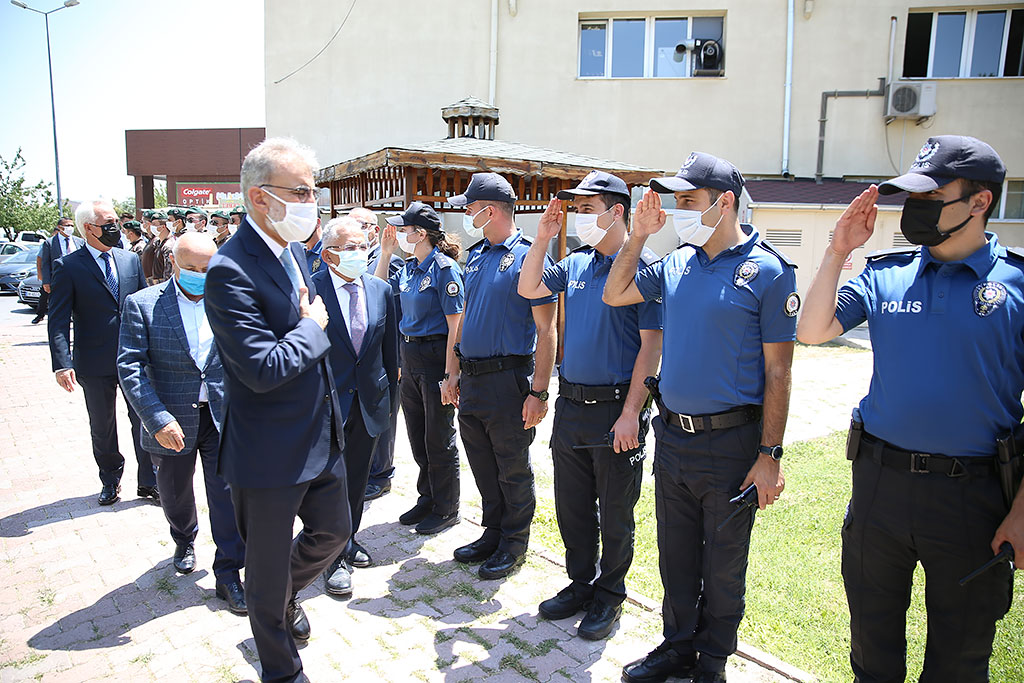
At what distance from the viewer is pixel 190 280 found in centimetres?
372

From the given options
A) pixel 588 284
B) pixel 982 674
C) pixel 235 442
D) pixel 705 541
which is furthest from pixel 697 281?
pixel 235 442

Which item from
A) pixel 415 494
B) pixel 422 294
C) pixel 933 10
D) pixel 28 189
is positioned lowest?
pixel 415 494

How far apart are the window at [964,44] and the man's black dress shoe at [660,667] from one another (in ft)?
56.2

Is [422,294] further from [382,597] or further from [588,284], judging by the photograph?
[382,597]

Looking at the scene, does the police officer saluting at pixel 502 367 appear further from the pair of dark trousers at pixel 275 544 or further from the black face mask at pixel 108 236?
the black face mask at pixel 108 236

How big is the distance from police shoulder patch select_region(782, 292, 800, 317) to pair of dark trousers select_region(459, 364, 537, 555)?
1725 mm

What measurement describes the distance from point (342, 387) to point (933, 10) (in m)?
17.8

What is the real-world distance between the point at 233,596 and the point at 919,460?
3.33 m

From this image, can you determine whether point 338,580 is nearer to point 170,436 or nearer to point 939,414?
point 170,436

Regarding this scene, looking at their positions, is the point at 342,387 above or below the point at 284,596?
above

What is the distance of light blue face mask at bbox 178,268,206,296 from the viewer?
371cm

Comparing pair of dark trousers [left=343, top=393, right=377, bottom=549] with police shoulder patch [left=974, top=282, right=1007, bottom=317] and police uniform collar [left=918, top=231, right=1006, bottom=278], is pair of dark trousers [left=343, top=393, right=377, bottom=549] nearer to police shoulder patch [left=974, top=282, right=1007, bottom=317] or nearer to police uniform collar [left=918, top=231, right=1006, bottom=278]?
police uniform collar [left=918, top=231, right=1006, bottom=278]

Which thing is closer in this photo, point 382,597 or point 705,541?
point 705,541

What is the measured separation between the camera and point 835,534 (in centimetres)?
454
